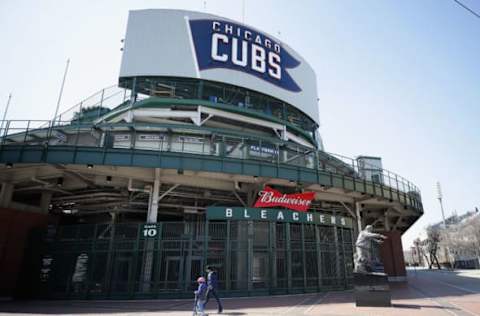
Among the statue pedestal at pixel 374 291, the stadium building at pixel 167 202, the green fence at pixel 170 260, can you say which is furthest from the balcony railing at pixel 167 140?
the statue pedestal at pixel 374 291

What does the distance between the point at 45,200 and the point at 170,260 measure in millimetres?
12911

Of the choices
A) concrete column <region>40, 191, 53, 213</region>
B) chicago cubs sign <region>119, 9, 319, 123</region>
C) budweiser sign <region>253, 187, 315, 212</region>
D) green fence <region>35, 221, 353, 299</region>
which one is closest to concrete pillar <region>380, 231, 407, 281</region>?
budweiser sign <region>253, 187, 315, 212</region>

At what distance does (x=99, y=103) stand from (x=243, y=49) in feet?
52.1

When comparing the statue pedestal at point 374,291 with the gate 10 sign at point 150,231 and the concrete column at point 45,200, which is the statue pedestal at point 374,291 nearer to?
the gate 10 sign at point 150,231

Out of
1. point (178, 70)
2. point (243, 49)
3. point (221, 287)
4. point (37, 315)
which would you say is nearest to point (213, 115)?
point (178, 70)

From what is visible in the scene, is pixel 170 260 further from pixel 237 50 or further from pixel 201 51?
pixel 237 50

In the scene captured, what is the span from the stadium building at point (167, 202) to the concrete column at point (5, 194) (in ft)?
0.18

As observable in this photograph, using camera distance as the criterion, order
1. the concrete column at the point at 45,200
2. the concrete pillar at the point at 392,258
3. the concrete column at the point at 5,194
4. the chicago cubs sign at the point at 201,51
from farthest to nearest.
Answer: the concrete pillar at the point at 392,258, the chicago cubs sign at the point at 201,51, the concrete column at the point at 45,200, the concrete column at the point at 5,194

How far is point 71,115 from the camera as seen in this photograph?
27.2 meters

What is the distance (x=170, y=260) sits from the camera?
1623 cm

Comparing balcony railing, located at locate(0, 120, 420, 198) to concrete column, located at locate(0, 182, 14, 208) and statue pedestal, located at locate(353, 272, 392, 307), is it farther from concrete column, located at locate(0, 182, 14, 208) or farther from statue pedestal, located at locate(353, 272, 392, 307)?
statue pedestal, located at locate(353, 272, 392, 307)

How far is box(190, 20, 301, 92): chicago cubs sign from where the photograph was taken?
3027 cm

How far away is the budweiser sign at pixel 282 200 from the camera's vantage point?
732 inches

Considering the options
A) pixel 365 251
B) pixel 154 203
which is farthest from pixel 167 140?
pixel 365 251
